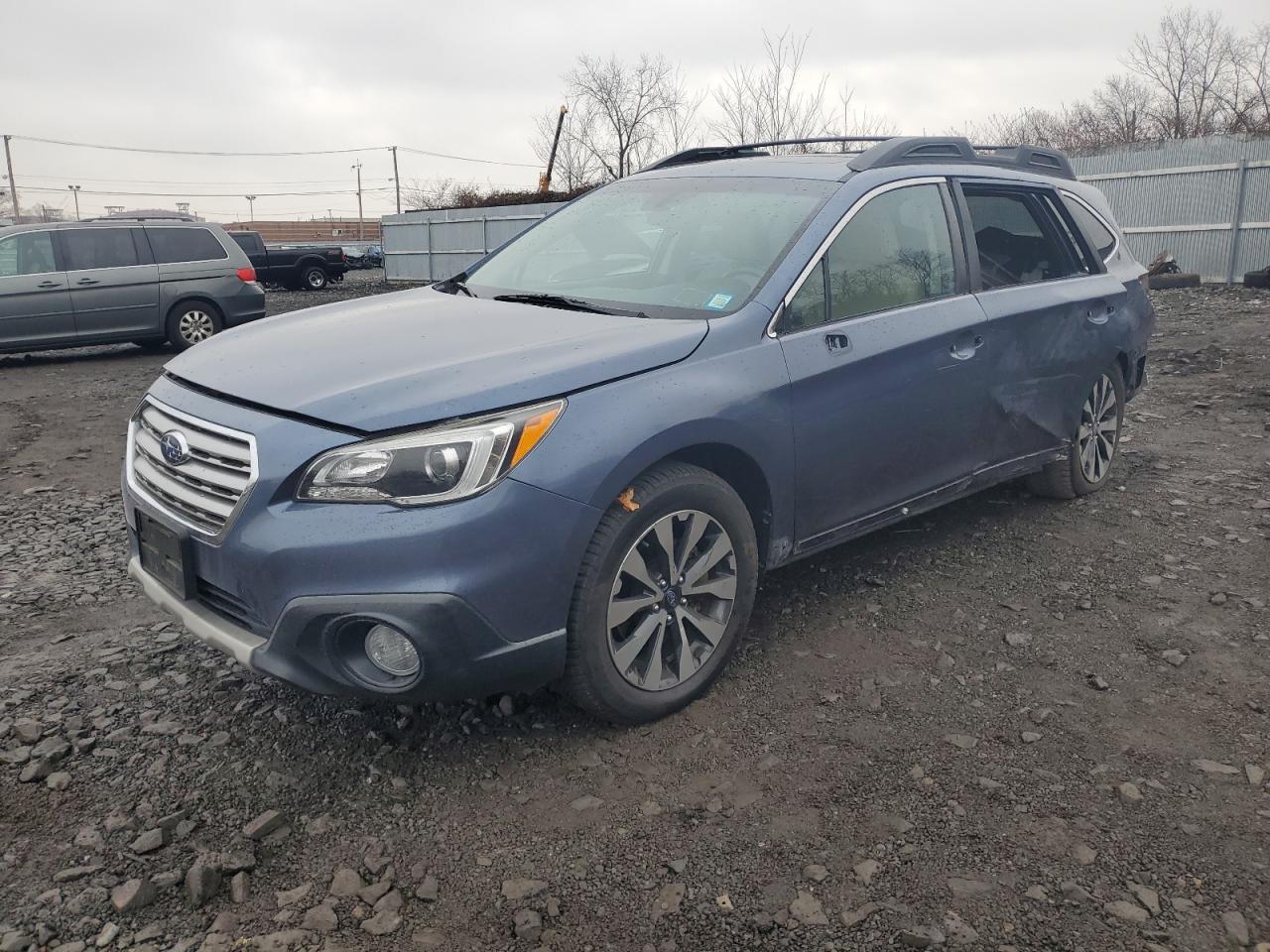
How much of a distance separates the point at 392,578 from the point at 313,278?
27749 mm

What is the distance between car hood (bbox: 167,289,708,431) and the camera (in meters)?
2.75

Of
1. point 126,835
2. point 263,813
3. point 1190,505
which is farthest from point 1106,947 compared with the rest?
point 1190,505

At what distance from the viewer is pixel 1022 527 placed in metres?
5.07

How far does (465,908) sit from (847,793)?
108cm

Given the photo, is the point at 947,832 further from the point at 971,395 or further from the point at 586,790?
the point at 971,395

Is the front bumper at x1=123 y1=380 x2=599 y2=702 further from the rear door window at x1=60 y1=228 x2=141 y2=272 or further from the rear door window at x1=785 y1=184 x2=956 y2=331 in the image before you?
the rear door window at x1=60 y1=228 x2=141 y2=272

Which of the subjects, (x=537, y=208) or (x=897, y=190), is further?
(x=537, y=208)

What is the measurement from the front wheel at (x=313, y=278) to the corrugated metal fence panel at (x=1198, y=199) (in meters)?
19.4

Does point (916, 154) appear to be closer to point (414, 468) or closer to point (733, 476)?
point (733, 476)

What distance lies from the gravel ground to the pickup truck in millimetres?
25190

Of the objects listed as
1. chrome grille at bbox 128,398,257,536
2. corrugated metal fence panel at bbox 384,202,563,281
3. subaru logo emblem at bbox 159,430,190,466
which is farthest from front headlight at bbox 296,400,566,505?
corrugated metal fence panel at bbox 384,202,563,281

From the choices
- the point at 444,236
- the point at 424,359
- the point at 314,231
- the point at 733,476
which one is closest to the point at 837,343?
the point at 733,476

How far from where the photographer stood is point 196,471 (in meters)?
2.92

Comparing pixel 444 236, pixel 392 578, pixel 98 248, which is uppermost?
pixel 444 236
